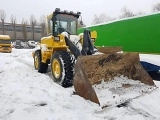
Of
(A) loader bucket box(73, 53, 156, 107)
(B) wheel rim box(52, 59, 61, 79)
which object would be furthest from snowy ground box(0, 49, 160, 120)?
(B) wheel rim box(52, 59, 61, 79)

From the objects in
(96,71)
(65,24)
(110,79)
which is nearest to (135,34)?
(65,24)

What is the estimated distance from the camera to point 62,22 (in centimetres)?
741

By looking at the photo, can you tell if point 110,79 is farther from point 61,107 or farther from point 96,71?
point 61,107

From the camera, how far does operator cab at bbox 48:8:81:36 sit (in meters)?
7.25

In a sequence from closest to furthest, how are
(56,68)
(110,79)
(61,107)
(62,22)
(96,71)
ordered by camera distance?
1. (61,107)
2. (96,71)
3. (110,79)
4. (56,68)
5. (62,22)

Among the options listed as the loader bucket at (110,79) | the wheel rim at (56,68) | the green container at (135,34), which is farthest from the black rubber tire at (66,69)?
the green container at (135,34)

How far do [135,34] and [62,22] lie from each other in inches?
126

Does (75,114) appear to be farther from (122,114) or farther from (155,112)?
(155,112)

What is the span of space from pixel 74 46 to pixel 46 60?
5.92ft

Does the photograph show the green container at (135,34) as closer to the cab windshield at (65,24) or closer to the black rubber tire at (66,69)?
the cab windshield at (65,24)

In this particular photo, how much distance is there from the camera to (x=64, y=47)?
645 centimetres

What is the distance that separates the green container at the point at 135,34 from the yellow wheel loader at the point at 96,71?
8.28 feet

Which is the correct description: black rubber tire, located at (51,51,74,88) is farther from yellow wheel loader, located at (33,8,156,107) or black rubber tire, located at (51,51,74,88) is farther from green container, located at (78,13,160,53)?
green container, located at (78,13,160,53)

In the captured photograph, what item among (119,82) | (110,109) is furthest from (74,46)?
(110,109)
